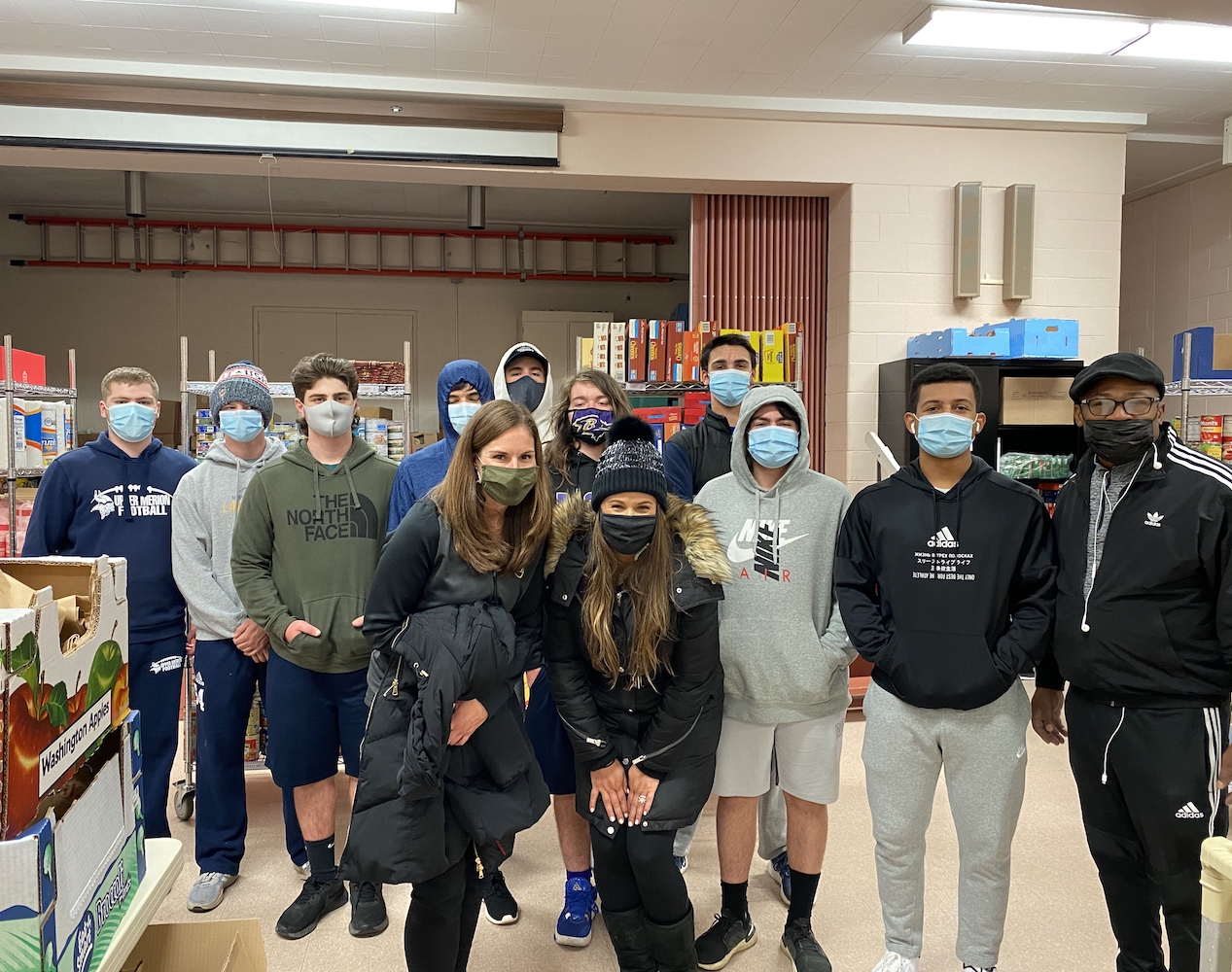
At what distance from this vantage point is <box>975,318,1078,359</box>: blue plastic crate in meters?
5.22

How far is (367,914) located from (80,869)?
1.71 m

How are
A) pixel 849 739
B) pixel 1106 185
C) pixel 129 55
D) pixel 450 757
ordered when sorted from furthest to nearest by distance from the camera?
pixel 1106 185 < pixel 129 55 < pixel 849 739 < pixel 450 757

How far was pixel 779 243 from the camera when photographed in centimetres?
602

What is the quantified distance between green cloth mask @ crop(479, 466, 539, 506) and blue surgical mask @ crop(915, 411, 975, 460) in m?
1.03

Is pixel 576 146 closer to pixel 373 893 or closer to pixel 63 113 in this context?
pixel 63 113

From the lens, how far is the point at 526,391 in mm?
2959

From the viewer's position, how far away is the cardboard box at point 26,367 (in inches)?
159

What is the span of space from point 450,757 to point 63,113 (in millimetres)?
5098

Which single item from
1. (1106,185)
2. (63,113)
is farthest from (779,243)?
(63,113)

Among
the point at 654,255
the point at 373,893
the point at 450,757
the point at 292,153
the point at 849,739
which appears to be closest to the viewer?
the point at 450,757

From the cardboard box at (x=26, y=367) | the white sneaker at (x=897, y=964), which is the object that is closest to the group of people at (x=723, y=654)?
the white sneaker at (x=897, y=964)

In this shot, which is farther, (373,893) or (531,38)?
(531,38)

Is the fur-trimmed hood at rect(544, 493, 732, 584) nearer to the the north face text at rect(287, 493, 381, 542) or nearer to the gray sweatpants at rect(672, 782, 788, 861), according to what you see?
the the north face text at rect(287, 493, 381, 542)

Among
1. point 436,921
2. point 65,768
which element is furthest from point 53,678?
point 436,921
